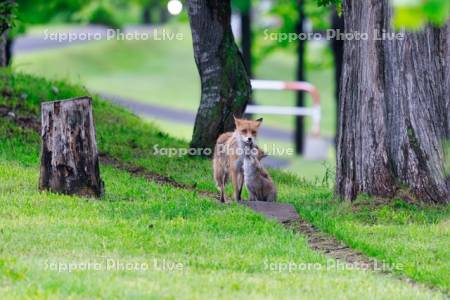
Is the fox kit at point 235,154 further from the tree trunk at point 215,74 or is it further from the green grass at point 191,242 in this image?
the tree trunk at point 215,74

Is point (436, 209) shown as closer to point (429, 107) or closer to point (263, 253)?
point (429, 107)

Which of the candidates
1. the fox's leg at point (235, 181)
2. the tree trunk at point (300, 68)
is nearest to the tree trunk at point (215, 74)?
the fox's leg at point (235, 181)

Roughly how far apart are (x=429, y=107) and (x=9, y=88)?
9.77m

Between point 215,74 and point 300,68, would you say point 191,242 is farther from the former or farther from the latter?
point 300,68

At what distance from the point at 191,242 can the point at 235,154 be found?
9.05 feet

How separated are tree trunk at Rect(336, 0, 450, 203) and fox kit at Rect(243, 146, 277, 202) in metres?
1.13

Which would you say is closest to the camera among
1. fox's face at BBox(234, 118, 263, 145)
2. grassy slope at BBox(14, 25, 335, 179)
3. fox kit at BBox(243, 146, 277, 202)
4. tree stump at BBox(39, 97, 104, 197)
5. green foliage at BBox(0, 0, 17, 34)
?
tree stump at BBox(39, 97, 104, 197)

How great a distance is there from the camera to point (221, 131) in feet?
55.7

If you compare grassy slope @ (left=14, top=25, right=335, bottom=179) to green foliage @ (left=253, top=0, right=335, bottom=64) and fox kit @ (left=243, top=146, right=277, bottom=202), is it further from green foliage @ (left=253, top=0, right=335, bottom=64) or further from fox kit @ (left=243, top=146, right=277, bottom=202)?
fox kit @ (left=243, top=146, right=277, bottom=202)

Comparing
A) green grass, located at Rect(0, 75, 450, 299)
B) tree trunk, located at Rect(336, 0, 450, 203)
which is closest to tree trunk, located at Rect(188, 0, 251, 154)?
green grass, located at Rect(0, 75, 450, 299)

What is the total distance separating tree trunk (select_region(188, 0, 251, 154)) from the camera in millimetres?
16938

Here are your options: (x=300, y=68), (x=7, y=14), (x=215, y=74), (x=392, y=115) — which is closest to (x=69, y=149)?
(x=392, y=115)

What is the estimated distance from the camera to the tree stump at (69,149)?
12.3 m

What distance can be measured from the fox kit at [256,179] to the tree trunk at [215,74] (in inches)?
150
